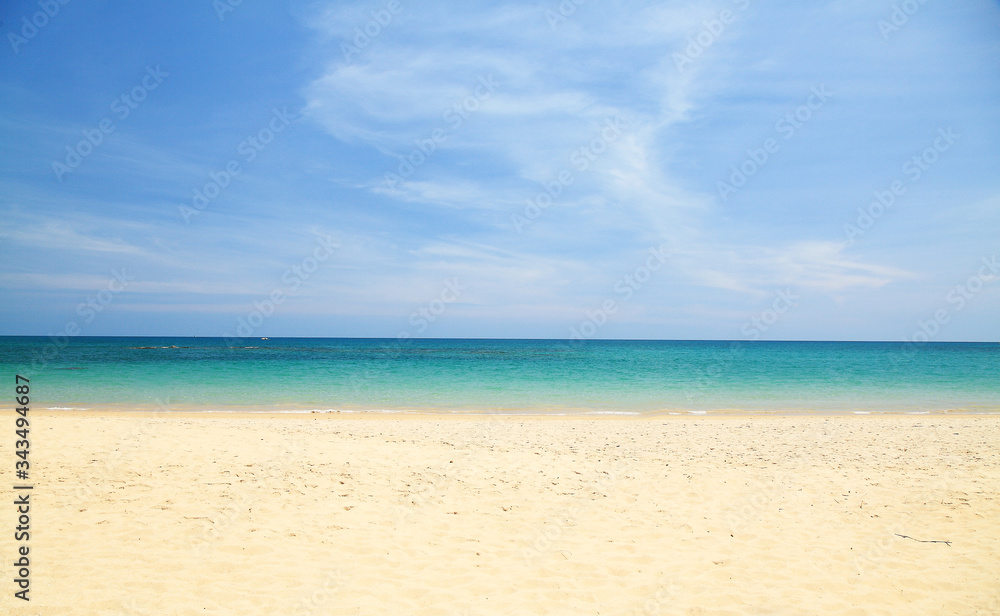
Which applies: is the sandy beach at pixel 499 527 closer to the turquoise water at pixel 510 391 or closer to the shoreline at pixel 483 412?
the shoreline at pixel 483 412

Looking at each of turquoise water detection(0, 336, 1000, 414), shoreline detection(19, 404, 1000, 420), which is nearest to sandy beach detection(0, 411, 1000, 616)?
shoreline detection(19, 404, 1000, 420)

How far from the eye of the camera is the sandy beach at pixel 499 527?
4.68 metres

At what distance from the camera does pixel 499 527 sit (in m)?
6.43

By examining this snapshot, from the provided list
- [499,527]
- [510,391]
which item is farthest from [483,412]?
[499,527]

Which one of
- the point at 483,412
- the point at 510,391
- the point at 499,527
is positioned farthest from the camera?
the point at 510,391

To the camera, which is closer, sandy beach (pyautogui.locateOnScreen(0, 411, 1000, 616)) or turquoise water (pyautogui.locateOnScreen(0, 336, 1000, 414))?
sandy beach (pyautogui.locateOnScreen(0, 411, 1000, 616))

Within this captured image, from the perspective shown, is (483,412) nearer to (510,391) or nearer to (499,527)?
(510,391)

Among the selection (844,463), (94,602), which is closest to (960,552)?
(844,463)

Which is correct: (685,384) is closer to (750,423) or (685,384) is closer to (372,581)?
(750,423)

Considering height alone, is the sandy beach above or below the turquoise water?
below

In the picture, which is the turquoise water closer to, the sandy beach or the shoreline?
the shoreline

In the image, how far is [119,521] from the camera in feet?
20.4

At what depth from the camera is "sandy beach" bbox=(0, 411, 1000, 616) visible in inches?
184

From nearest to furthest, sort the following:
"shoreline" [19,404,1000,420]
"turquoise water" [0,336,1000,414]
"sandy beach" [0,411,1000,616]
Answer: "sandy beach" [0,411,1000,616] → "shoreline" [19,404,1000,420] → "turquoise water" [0,336,1000,414]
